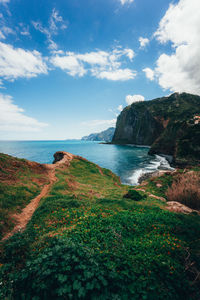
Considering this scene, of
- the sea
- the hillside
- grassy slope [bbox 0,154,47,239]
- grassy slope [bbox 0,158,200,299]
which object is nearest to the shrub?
grassy slope [bbox 0,158,200,299]

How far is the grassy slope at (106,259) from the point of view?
133 inches

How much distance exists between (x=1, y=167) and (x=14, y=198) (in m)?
6.23

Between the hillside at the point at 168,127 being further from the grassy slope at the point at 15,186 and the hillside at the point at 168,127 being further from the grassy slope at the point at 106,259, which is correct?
the grassy slope at the point at 15,186

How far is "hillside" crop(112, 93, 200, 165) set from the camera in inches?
1885

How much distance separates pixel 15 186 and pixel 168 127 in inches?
3100

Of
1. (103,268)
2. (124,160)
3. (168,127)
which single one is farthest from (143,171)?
(168,127)

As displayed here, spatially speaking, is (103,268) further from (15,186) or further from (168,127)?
(168,127)

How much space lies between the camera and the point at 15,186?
12805 mm

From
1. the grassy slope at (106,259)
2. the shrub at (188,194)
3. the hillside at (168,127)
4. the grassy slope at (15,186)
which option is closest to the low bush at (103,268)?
the grassy slope at (106,259)

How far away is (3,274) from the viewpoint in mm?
4387

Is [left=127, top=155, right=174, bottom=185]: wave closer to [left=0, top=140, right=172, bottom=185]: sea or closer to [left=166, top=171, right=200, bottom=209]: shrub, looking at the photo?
[left=0, top=140, right=172, bottom=185]: sea

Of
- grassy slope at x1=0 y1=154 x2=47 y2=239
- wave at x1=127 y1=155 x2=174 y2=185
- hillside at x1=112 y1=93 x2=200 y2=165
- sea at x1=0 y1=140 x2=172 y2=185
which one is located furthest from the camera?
hillside at x1=112 y1=93 x2=200 y2=165

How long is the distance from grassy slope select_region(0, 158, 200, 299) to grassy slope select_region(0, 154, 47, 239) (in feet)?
9.78

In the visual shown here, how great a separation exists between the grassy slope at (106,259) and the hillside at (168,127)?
152 feet
